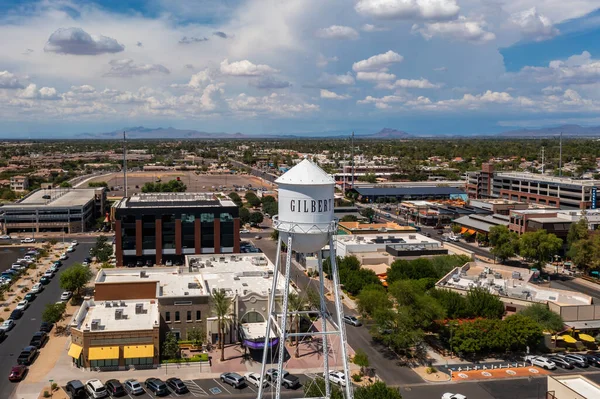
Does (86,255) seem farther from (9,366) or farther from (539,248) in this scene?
(539,248)

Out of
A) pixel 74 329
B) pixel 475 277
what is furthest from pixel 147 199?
pixel 475 277

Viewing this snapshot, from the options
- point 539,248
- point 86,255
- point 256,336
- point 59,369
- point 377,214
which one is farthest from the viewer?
point 377,214

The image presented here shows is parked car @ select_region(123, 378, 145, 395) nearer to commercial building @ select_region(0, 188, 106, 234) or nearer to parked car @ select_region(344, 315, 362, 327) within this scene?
parked car @ select_region(344, 315, 362, 327)

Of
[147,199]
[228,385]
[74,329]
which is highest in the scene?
[147,199]

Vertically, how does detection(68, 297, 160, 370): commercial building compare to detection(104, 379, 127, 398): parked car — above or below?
above

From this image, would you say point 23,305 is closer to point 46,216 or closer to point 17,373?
point 17,373

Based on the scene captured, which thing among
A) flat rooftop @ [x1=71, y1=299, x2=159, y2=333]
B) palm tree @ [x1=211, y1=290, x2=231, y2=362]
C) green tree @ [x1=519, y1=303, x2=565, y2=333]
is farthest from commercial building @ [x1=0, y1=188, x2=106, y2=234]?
green tree @ [x1=519, y1=303, x2=565, y2=333]

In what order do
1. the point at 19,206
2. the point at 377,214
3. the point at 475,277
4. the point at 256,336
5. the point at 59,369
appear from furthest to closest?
1. the point at 377,214
2. the point at 19,206
3. the point at 475,277
4. the point at 256,336
5. the point at 59,369
